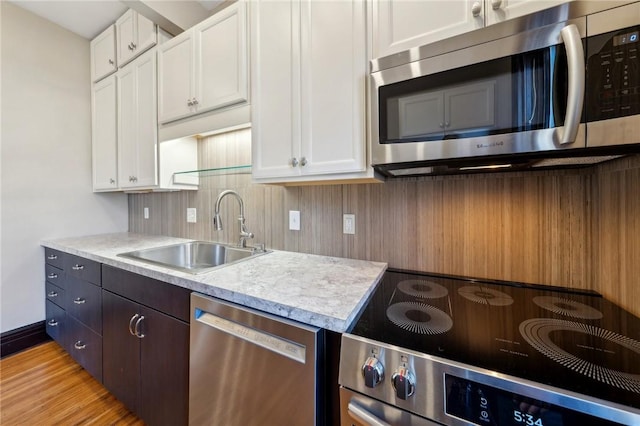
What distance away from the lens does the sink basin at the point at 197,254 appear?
5.67ft

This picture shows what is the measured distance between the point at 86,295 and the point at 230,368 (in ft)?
4.55

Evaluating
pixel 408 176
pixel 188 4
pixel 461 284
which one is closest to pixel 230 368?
pixel 461 284

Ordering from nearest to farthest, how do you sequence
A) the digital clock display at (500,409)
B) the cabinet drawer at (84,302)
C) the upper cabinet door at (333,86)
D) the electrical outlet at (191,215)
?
1. the digital clock display at (500,409)
2. the upper cabinet door at (333,86)
3. the cabinet drawer at (84,302)
4. the electrical outlet at (191,215)

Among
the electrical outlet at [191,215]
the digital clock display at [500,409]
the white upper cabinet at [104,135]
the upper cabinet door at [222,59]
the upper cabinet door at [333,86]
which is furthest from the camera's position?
the white upper cabinet at [104,135]

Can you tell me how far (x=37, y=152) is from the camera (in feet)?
7.04

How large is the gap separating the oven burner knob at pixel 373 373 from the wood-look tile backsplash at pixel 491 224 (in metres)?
0.74

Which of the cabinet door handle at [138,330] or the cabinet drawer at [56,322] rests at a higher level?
the cabinet door handle at [138,330]

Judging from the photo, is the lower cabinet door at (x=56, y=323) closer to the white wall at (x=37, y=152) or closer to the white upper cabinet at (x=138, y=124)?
the white wall at (x=37, y=152)

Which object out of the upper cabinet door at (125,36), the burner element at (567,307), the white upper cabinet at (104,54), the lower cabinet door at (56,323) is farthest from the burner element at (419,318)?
the white upper cabinet at (104,54)

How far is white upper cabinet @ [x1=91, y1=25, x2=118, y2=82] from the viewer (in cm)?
220

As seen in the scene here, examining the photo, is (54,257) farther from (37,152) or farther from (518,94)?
(518,94)

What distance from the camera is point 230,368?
0.92 m

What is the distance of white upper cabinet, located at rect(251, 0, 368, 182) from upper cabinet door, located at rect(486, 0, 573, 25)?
432 mm

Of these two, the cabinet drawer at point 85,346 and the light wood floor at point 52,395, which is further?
the cabinet drawer at point 85,346
